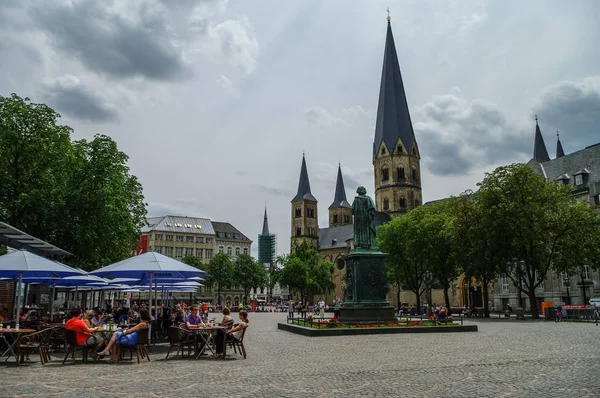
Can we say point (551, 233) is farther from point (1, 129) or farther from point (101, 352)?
point (1, 129)

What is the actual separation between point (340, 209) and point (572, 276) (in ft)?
288

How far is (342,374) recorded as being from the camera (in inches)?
410

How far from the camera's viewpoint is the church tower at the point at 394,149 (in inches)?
3738

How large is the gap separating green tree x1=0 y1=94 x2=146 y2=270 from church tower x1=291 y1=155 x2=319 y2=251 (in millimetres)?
101001

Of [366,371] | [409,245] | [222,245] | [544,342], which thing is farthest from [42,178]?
[222,245]

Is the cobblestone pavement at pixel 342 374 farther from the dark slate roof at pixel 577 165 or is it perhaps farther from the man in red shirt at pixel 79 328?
the dark slate roof at pixel 577 165

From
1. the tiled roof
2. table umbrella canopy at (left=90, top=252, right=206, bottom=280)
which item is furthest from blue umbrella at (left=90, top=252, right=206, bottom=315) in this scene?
the tiled roof

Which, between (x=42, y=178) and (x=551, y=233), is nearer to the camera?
(x=42, y=178)

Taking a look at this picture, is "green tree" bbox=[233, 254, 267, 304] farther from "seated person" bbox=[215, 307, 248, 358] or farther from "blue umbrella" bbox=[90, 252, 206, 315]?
"seated person" bbox=[215, 307, 248, 358]

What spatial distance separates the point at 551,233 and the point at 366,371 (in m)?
32.0

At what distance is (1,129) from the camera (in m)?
28.7

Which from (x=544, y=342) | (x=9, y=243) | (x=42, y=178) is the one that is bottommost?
(x=544, y=342)

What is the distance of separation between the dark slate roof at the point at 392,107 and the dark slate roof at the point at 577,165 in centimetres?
3634

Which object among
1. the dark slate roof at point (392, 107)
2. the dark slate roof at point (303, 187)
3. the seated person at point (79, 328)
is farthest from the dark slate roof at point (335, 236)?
the seated person at point (79, 328)
